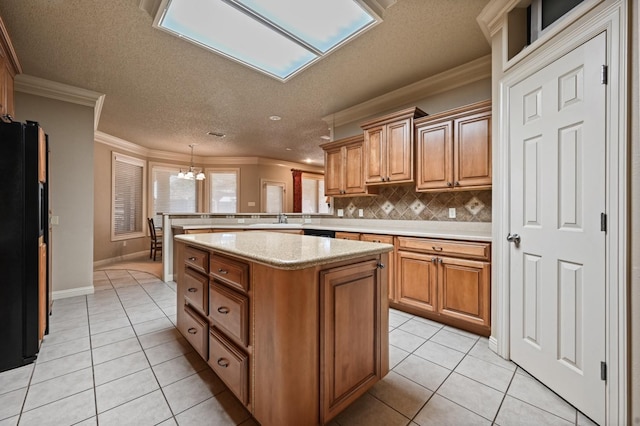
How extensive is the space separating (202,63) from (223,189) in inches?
209

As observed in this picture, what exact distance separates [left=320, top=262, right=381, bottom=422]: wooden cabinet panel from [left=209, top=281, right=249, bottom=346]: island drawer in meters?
0.41

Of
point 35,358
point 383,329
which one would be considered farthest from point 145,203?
point 383,329

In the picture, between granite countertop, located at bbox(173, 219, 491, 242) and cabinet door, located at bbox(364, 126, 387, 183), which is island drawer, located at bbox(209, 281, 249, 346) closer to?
granite countertop, located at bbox(173, 219, 491, 242)

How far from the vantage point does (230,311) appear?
4.80 feet

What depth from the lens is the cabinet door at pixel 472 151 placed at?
2.56m

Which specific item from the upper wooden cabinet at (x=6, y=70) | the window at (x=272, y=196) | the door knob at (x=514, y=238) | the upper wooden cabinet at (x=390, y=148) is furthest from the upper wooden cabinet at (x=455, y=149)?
the window at (x=272, y=196)

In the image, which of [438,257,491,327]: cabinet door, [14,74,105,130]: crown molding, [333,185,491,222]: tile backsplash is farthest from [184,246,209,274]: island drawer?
[14,74,105,130]: crown molding

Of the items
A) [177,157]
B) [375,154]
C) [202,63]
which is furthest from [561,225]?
[177,157]

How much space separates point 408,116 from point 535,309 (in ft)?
7.42

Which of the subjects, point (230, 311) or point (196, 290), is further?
point (196, 290)

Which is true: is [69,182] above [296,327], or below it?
above

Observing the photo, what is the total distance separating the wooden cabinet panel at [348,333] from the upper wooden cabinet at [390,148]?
1974 mm

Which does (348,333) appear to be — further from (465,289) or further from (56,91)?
(56,91)

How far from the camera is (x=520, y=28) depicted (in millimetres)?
2020
